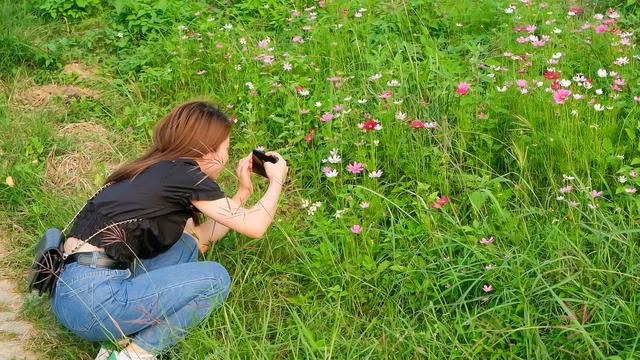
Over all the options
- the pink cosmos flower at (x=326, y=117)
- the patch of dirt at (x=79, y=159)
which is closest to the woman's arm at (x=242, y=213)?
the pink cosmos flower at (x=326, y=117)

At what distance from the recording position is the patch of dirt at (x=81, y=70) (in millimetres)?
5422

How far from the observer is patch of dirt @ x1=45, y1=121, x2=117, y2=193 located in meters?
4.47

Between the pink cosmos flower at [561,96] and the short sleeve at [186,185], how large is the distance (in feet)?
5.27

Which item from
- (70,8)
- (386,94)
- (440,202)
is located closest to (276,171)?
(440,202)

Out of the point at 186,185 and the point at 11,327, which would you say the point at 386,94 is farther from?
the point at 11,327

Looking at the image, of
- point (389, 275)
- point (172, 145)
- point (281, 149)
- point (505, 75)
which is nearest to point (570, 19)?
point (505, 75)

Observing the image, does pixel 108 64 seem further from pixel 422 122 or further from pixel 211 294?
pixel 211 294

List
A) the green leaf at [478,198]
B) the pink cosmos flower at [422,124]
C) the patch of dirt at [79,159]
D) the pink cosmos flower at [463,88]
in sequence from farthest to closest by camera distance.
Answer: the patch of dirt at [79,159], the pink cosmos flower at [463,88], the pink cosmos flower at [422,124], the green leaf at [478,198]

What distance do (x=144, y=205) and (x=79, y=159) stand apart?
1765 millimetres

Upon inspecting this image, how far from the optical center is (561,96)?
147 inches

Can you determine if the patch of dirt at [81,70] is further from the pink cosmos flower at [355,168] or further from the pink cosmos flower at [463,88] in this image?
the pink cosmos flower at [463,88]

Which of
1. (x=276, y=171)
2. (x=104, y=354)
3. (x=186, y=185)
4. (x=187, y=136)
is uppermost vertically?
(x=187, y=136)

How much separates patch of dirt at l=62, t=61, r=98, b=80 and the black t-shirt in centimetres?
249

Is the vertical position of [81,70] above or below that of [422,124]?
below
